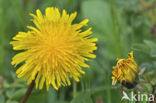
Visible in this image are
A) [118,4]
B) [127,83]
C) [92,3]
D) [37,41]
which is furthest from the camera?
[92,3]

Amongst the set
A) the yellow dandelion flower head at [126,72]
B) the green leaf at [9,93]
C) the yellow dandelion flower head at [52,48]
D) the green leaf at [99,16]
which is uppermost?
the green leaf at [99,16]

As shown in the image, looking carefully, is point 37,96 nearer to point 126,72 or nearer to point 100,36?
point 126,72

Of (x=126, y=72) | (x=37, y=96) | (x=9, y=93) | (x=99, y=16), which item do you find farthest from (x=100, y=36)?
(x=126, y=72)

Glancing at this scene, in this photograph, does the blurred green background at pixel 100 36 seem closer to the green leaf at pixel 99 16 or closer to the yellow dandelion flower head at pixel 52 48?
the green leaf at pixel 99 16

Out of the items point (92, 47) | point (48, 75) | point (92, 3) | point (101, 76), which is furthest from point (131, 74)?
point (92, 3)

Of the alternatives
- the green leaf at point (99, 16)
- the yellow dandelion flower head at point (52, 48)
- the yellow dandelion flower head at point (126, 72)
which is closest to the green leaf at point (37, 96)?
the yellow dandelion flower head at point (52, 48)

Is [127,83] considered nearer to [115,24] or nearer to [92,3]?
[115,24]
